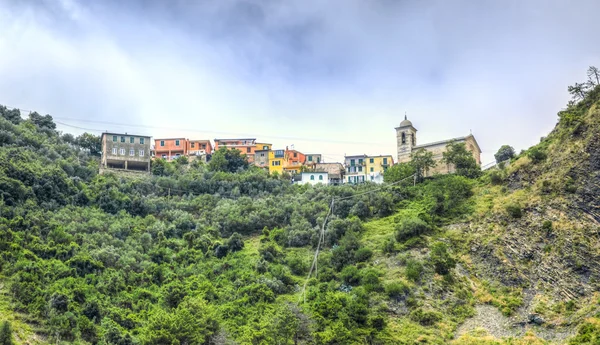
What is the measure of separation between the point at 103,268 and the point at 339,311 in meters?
16.6

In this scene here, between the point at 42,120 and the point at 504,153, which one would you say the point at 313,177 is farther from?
the point at 42,120

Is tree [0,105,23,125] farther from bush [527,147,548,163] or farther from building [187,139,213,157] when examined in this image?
bush [527,147,548,163]

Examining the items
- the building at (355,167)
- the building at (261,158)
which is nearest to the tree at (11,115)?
the building at (261,158)

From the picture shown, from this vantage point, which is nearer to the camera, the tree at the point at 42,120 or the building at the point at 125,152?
the building at the point at 125,152

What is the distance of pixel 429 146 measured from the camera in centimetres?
6188

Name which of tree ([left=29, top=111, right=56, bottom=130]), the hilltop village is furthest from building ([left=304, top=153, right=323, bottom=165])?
tree ([left=29, top=111, right=56, bottom=130])

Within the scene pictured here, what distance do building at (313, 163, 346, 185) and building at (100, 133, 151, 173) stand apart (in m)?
21.0

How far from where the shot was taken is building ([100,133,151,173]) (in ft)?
212

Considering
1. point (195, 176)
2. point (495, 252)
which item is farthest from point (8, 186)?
point (495, 252)

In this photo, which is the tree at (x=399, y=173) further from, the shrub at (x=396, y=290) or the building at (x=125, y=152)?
the building at (x=125, y=152)

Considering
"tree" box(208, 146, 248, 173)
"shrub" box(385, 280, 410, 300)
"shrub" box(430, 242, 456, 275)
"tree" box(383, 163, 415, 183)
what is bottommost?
"shrub" box(385, 280, 410, 300)

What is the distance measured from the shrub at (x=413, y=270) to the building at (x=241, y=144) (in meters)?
39.6

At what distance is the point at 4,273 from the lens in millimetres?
36438

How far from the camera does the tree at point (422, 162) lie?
186 feet
